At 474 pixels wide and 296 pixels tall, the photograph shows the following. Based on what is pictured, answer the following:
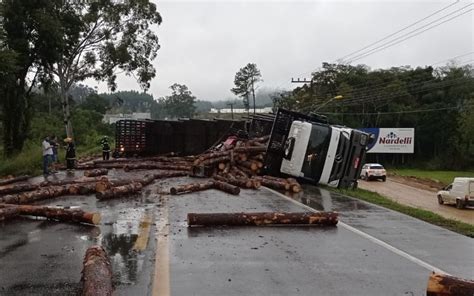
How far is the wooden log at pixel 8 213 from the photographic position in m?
9.14

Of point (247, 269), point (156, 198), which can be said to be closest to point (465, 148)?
point (156, 198)

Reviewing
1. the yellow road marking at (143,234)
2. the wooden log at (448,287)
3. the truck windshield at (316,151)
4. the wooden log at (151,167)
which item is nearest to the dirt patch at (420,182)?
the wooden log at (151,167)

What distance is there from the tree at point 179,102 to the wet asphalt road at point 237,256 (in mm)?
110052

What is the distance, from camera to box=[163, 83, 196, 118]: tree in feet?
392

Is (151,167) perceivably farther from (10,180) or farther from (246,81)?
(246,81)

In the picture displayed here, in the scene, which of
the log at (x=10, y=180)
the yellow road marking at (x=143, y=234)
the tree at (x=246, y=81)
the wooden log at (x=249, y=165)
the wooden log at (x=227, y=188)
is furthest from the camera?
the tree at (x=246, y=81)

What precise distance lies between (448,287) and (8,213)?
7637 millimetres

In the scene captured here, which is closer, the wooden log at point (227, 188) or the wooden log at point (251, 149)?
the wooden log at point (227, 188)

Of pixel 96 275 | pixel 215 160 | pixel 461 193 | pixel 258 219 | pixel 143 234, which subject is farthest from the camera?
pixel 461 193

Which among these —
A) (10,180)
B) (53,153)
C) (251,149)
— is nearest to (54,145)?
(53,153)

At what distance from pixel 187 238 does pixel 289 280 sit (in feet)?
8.18

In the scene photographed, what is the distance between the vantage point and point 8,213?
9273 millimetres

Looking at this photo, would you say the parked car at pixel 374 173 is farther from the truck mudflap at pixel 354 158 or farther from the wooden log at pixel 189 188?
the wooden log at pixel 189 188

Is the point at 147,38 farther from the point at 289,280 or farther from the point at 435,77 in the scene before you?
the point at 435,77
